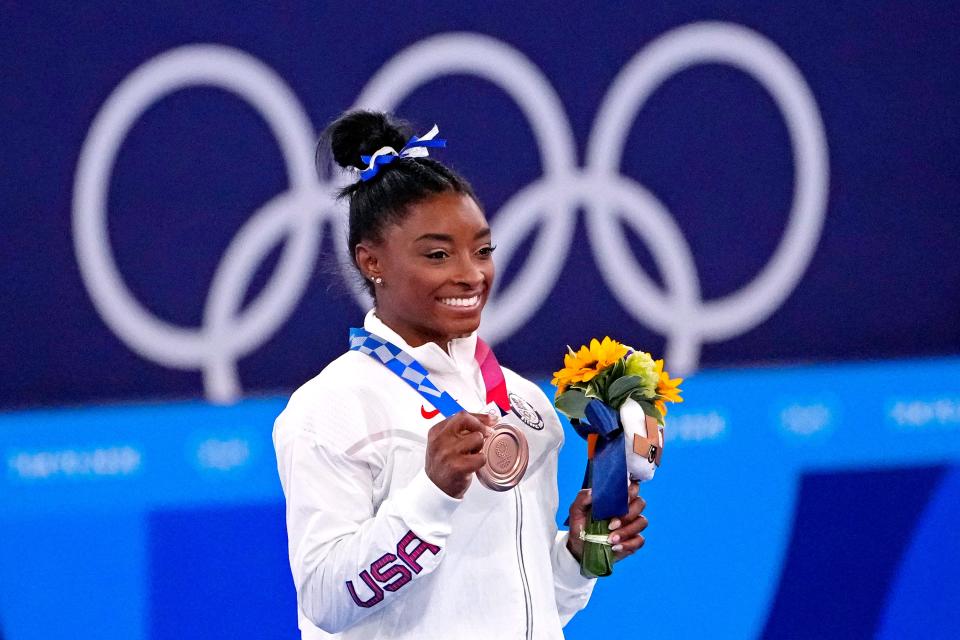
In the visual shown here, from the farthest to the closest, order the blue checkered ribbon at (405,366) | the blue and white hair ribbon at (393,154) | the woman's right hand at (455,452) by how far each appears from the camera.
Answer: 1. the blue and white hair ribbon at (393,154)
2. the blue checkered ribbon at (405,366)
3. the woman's right hand at (455,452)

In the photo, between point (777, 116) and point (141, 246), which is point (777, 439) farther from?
point (141, 246)

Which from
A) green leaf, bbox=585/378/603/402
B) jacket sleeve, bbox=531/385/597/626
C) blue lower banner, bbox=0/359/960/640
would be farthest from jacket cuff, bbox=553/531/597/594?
blue lower banner, bbox=0/359/960/640

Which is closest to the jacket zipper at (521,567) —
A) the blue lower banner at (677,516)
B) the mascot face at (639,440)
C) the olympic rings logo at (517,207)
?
the mascot face at (639,440)

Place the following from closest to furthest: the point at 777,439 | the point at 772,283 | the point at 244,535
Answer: the point at 244,535 → the point at 777,439 → the point at 772,283

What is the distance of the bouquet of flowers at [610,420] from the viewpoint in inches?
106

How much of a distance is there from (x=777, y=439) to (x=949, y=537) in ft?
2.71

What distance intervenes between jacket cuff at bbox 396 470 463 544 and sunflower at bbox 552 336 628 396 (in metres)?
0.52

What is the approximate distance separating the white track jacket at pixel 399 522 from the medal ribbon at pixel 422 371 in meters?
0.02

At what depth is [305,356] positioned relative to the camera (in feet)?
17.8

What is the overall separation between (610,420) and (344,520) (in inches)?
24.0

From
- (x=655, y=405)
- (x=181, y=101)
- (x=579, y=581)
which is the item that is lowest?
(x=579, y=581)

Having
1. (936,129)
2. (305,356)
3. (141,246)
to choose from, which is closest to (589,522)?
(305,356)

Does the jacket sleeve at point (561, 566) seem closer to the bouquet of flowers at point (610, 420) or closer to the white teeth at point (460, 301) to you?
the bouquet of flowers at point (610, 420)

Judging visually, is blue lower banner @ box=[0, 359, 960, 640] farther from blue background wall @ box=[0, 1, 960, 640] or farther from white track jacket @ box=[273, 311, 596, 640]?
white track jacket @ box=[273, 311, 596, 640]
